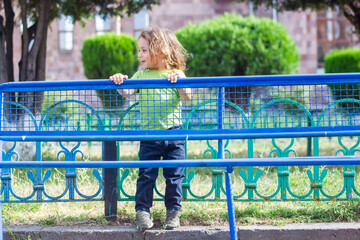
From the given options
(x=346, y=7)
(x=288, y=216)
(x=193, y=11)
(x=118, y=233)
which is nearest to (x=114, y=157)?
(x=118, y=233)

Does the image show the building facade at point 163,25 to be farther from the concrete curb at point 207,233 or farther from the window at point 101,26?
the concrete curb at point 207,233

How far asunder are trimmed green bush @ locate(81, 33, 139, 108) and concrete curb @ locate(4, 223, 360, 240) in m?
13.4

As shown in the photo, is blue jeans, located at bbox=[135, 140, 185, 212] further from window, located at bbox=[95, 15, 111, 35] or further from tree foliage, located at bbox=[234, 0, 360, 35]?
window, located at bbox=[95, 15, 111, 35]

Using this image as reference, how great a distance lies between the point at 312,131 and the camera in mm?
3559

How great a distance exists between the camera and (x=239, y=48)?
13.3 m

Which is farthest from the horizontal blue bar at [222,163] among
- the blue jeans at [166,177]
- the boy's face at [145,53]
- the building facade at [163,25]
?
the building facade at [163,25]

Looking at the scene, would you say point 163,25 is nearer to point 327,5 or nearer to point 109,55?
point 109,55

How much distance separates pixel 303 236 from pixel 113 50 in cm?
1413

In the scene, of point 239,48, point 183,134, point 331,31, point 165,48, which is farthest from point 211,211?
point 331,31

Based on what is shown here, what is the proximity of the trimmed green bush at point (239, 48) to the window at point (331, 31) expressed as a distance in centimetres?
716

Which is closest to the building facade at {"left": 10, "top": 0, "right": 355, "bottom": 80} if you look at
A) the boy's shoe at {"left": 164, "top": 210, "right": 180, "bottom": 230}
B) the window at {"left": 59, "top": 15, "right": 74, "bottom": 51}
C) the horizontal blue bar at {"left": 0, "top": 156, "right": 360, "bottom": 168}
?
the window at {"left": 59, "top": 15, "right": 74, "bottom": 51}

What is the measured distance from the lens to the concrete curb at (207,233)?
3516 millimetres

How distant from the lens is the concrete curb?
11.5 ft

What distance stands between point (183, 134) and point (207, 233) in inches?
29.9
